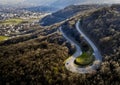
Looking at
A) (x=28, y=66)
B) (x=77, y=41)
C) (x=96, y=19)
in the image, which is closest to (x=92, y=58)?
(x=28, y=66)

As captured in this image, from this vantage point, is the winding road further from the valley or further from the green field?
the green field

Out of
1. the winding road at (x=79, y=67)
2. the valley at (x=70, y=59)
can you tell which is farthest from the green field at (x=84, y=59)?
the winding road at (x=79, y=67)

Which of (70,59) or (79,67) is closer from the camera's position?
(79,67)

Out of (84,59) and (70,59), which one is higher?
(84,59)

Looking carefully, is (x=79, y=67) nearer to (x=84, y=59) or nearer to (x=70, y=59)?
(x=84, y=59)

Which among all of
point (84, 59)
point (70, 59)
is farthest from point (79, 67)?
point (70, 59)

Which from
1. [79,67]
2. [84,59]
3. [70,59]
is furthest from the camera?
[70,59]

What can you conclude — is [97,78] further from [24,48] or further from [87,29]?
[87,29]

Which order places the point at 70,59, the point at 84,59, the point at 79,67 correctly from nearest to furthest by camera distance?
the point at 79,67
the point at 84,59
the point at 70,59
